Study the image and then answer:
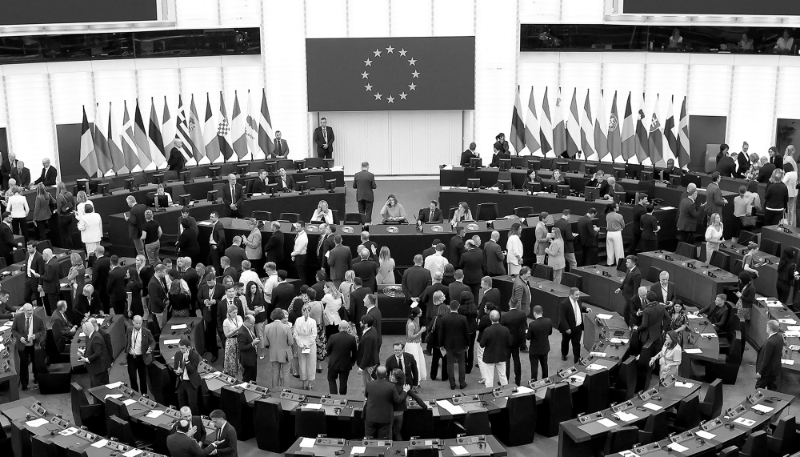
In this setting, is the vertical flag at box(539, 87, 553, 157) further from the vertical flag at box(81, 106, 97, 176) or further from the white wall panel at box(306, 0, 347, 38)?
the vertical flag at box(81, 106, 97, 176)

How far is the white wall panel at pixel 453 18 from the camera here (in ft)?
99.0

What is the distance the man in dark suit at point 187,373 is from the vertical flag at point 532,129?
A: 16.7 m

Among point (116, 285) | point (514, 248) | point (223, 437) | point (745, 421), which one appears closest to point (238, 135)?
point (116, 285)

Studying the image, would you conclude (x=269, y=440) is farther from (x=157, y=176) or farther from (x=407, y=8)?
(x=407, y=8)

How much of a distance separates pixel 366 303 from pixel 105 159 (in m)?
13.5

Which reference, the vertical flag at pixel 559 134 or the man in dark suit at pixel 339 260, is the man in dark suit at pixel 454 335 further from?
the vertical flag at pixel 559 134

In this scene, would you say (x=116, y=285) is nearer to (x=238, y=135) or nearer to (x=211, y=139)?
(x=211, y=139)

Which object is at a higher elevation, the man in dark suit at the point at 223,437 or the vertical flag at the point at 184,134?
the vertical flag at the point at 184,134

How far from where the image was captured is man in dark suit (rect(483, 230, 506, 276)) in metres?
18.8

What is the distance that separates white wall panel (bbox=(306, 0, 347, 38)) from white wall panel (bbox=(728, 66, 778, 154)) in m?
12.9

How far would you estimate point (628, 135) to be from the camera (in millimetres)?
26500

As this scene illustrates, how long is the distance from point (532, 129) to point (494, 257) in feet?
33.8

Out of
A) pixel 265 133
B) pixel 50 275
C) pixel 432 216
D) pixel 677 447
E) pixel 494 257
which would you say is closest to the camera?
pixel 677 447

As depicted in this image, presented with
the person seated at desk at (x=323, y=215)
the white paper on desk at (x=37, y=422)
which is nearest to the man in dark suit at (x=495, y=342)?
the white paper on desk at (x=37, y=422)
